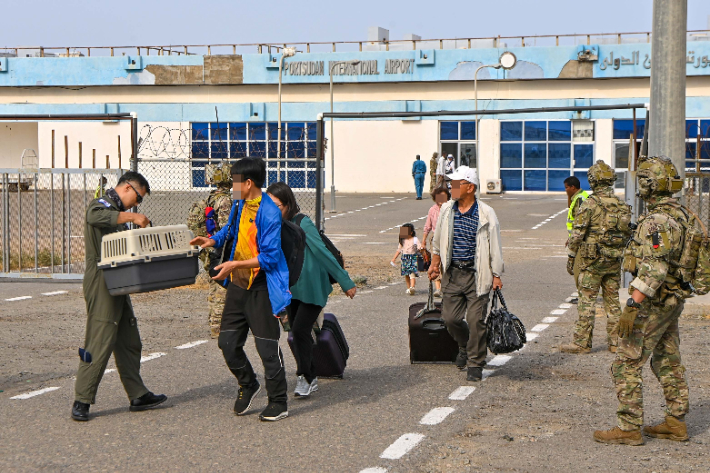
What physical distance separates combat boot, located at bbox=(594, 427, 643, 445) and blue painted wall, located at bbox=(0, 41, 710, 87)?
128ft

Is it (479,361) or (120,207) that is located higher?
(120,207)

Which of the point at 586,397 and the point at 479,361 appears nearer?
the point at 586,397

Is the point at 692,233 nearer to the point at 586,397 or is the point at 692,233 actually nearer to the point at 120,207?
the point at 586,397

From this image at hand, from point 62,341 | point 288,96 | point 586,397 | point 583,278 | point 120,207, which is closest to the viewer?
point 120,207

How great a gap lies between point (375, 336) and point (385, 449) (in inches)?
173

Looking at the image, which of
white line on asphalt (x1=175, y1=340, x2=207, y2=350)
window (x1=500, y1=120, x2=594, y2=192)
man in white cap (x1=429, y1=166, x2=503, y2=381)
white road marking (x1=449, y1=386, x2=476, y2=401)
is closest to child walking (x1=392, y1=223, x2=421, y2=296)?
white line on asphalt (x1=175, y1=340, x2=207, y2=350)

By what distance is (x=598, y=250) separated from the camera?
360 inches

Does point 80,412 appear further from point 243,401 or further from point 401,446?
point 401,446

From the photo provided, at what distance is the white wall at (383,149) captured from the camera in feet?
153

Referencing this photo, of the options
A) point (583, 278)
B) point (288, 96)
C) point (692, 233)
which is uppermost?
point (288, 96)

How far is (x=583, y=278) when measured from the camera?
9375mm

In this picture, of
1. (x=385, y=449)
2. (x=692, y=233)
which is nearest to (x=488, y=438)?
(x=385, y=449)

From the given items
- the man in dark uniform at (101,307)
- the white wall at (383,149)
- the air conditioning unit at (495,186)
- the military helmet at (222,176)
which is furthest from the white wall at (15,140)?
the man in dark uniform at (101,307)

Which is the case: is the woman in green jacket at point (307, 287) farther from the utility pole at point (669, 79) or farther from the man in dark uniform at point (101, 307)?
the utility pole at point (669, 79)
